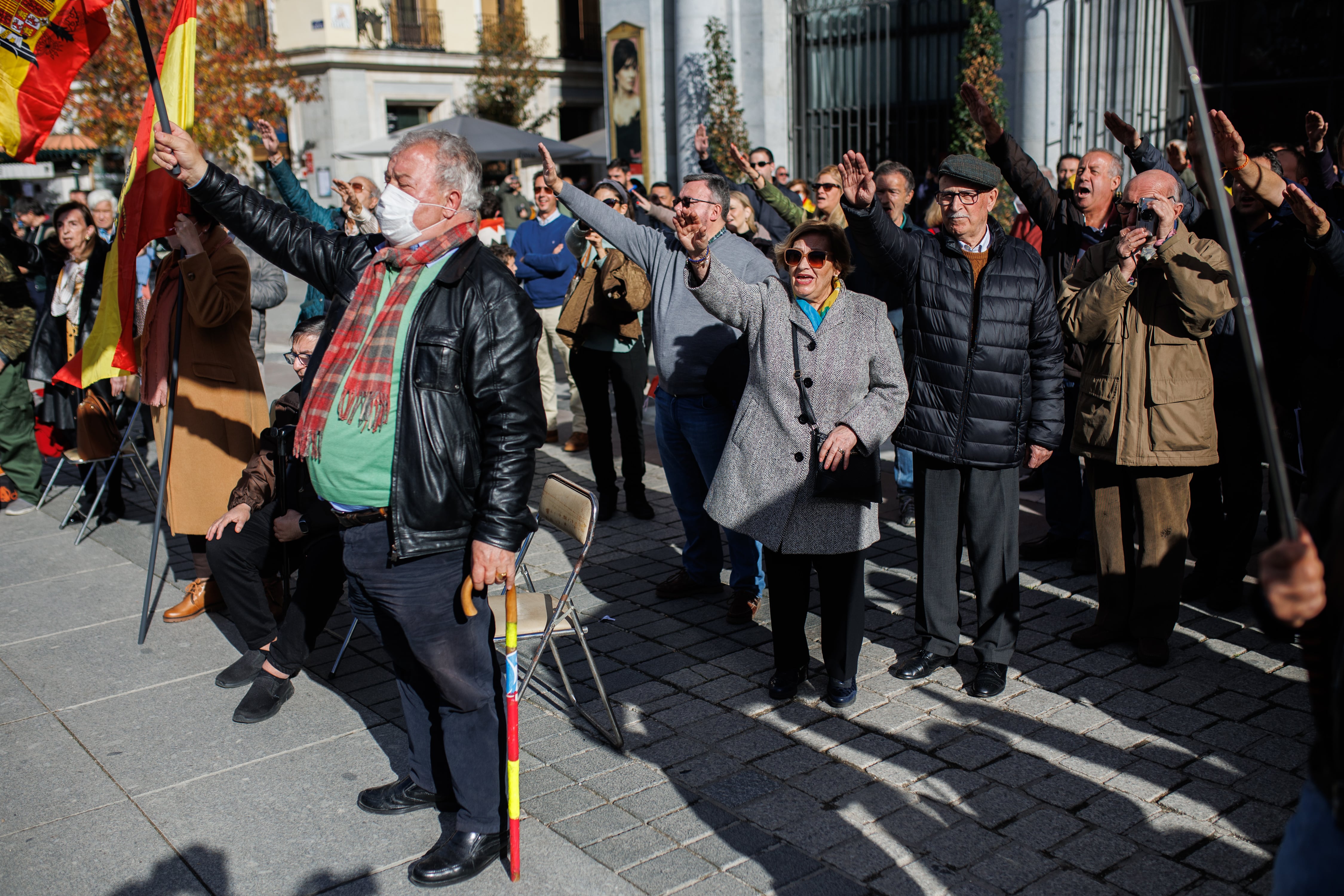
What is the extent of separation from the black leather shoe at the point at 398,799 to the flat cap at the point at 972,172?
290cm

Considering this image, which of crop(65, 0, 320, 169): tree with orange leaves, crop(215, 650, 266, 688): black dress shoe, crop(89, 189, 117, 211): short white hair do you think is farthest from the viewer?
crop(65, 0, 320, 169): tree with orange leaves

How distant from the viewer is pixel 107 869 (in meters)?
3.40

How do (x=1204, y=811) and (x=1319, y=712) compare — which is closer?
(x=1319, y=712)

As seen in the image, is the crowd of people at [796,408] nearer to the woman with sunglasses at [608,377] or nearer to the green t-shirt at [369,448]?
the green t-shirt at [369,448]

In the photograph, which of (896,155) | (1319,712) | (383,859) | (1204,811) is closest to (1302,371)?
(1204,811)

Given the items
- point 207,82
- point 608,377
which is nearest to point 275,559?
point 608,377

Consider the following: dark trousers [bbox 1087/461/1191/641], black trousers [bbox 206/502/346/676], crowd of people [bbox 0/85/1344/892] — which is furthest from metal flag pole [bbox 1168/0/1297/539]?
black trousers [bbox 206/502/346/676]

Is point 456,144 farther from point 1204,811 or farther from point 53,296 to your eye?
point 53,296

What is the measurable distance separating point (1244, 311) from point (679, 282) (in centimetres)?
330

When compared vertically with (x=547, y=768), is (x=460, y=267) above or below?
above

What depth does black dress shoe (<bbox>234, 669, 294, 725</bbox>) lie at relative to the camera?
4391mm

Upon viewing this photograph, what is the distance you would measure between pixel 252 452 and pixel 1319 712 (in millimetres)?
4807

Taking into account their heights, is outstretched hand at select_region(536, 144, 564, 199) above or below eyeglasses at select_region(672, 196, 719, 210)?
above

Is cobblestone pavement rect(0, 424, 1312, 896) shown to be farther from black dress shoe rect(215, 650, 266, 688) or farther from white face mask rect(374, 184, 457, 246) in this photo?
white face mask rect(374, 184, 457, 246)
